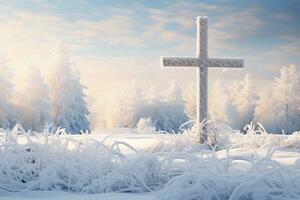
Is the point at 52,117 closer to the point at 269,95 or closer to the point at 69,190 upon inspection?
the point at 269,95

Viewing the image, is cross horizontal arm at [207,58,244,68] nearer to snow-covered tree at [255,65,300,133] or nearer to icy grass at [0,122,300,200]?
icy grass at [0,122,300,200]

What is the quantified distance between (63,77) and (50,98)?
2.02 meters

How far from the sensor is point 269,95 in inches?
1955

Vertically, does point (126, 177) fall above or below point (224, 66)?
below

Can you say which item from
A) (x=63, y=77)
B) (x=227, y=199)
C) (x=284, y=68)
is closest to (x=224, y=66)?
(x=227, y=199)

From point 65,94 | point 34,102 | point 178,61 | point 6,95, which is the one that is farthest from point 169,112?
point 178,61

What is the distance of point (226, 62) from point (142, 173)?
539cm

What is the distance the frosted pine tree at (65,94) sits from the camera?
39.3m

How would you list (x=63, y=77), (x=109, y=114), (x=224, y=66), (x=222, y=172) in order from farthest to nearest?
1. (x=109, y=114)
2. (x=63, y=77)
3. (x=224, y=66)
4. (x=222, y=172)

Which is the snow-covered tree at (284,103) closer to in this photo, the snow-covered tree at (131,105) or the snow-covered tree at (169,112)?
the snow-covered tree at (169,112)

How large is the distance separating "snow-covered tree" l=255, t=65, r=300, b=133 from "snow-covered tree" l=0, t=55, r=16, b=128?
24.4m

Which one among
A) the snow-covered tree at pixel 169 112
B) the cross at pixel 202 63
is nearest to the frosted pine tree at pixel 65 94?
the snow-covered tree at pixel 169 112

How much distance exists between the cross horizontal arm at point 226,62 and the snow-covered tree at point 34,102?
28315 millimetres

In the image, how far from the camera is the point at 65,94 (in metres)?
39.6
